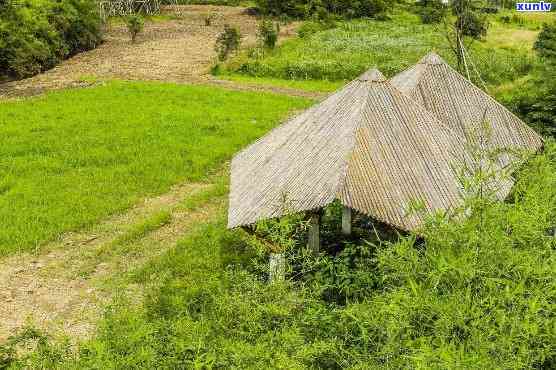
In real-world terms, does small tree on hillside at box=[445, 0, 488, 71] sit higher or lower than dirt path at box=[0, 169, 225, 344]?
higher

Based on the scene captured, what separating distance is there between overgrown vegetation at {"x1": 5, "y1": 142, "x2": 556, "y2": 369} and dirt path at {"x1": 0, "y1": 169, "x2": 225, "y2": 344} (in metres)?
3.37

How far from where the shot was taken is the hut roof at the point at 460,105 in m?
14.3

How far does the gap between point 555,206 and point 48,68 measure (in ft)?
96.1

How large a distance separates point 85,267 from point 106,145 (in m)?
7.63

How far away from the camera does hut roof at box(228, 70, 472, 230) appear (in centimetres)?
1005

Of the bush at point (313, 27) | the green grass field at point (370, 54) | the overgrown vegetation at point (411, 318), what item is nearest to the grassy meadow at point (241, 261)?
the overgrown vegetation at point (411, 318)

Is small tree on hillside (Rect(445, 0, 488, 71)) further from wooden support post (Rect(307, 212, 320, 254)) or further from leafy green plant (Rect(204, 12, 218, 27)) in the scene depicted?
wooden support post (Rect(307, 212, 320, 254))

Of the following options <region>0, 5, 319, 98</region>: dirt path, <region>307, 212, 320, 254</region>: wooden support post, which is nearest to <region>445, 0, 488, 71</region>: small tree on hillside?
<region>0, 5, 319, 98</region>: dirt path

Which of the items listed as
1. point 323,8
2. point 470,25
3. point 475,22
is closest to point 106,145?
point 470,25

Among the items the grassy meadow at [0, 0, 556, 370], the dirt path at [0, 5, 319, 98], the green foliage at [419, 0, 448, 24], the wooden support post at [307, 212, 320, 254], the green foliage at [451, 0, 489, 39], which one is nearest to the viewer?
the grassy meadow at [0, 0, 556, 370]

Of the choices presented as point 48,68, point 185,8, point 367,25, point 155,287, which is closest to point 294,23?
point 367,25

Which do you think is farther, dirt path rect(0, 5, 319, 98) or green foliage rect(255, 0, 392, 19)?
green foliage rect(255, 0, 392, 19)

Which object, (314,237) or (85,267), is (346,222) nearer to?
(314,237)

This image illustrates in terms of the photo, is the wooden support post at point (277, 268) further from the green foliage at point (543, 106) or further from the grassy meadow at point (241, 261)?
the green foliage at point (543, 106)
